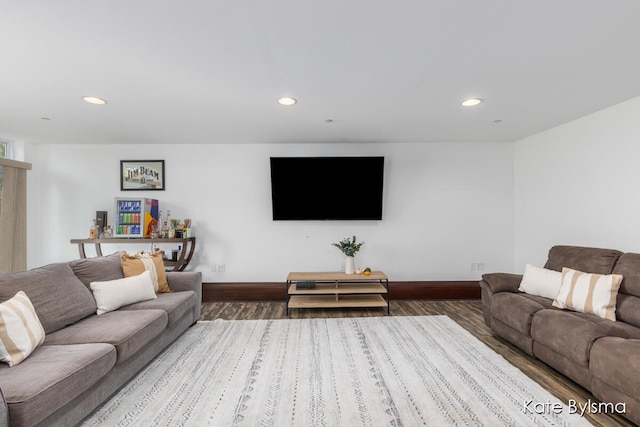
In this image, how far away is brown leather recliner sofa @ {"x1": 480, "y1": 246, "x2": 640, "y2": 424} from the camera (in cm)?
185

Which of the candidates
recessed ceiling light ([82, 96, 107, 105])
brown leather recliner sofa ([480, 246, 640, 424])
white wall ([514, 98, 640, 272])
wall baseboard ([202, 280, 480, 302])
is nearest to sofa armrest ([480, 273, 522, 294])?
brown leather recliner sofa ([480, 246, 640, 424])

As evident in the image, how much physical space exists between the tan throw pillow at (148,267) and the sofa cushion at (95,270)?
0.08 metres

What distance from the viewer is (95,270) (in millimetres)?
2832

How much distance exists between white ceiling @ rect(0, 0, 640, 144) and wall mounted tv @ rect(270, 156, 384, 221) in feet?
2.75

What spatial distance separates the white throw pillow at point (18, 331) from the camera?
1727 mm

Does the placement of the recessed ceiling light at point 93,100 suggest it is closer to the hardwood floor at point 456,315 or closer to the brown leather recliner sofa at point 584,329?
the hardwood floor at point 456,315

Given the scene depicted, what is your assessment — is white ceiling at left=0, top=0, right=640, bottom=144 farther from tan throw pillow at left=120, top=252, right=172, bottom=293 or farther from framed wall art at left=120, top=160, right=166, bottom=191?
tan throw pillow at left=120, top=252, right=172, bottom=293

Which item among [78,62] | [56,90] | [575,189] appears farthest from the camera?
[575,189]

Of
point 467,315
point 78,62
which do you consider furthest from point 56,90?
point 467,315

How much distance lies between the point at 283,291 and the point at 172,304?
1.85 metres

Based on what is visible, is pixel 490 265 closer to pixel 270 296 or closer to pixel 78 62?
pixel 270 296

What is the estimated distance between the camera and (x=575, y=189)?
141 inches


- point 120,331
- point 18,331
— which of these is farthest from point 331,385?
point 18,331

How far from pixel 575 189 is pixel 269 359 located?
379 cm
